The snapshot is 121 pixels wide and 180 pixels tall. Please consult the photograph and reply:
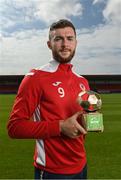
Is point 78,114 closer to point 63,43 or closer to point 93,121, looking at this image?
point 93,121

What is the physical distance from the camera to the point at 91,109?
253 cm

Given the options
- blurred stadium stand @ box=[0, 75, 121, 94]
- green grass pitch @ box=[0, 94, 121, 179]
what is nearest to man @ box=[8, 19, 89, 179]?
green grass pitch @ box=[0, 94, 121, 179]

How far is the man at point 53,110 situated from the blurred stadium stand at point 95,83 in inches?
2196

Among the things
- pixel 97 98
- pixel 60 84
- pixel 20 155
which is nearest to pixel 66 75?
pixel 60 84

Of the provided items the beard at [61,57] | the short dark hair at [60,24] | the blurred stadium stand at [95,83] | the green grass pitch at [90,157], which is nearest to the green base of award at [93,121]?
the beard at [61,57]

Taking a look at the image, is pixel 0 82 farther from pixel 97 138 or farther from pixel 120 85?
pixel 97 138

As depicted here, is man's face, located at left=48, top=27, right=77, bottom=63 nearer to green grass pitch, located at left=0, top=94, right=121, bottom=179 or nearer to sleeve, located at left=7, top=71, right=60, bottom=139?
sleeve, located at left=7, top=71, right=60, bottom=139

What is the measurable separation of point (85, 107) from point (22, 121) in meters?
0.38

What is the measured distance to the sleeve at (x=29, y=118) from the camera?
259cm

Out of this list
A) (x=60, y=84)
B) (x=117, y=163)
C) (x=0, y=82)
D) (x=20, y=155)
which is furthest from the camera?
(x=0, y=82)

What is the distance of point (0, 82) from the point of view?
60.9 metres

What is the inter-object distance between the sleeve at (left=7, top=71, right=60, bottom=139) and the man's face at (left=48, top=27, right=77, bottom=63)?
0.19 m

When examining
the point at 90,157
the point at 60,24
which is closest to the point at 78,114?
the point at 60,24

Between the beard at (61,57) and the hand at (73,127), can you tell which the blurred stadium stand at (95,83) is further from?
the hand at (73,127)
